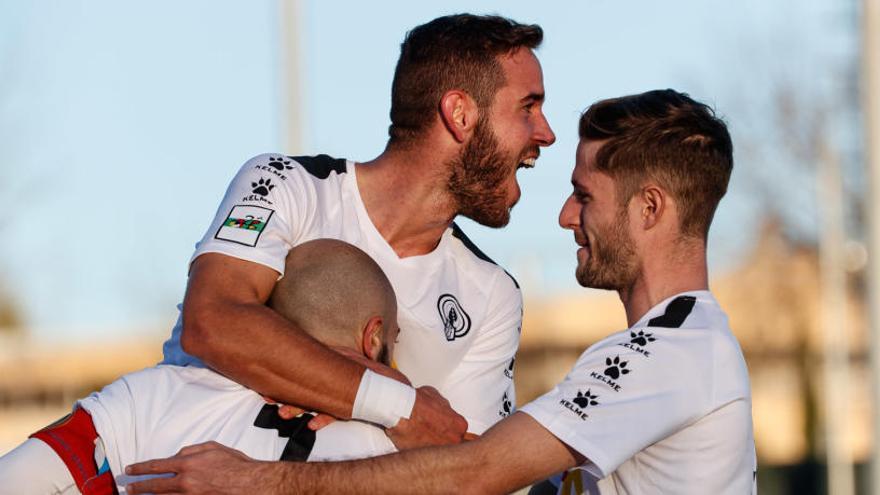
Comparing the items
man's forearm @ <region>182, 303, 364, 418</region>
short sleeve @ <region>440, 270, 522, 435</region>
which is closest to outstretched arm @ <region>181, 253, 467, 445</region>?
man's forearm @ <region>182, 303, 364, 418</region>

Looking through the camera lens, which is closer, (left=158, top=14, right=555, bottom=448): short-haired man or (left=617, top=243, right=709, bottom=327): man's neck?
(left=617, top=243, right=709, bottom=327): man's neck

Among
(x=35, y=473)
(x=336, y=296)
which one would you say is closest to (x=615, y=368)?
(x=336, y=296)

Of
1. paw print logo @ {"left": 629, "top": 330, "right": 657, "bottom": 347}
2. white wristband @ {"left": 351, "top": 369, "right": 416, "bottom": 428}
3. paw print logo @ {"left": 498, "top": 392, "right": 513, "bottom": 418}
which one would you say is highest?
paw print logo @ {"left": 629, "top": 330, "right": 657, "bottom": 347}

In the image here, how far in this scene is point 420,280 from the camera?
18.0 ft

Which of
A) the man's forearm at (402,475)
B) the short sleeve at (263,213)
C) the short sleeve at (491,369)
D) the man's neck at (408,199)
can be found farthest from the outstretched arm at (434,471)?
the man's neck at (408,199)

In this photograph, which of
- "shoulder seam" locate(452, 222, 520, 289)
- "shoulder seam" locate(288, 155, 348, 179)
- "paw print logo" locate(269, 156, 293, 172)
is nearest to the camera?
"paw print logo" locate(269, 156, 293, 172)

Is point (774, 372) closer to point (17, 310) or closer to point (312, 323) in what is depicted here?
point (17, 310)

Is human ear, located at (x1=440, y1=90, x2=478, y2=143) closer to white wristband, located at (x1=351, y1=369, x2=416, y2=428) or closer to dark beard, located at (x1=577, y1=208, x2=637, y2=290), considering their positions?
dark beard, located at (x1=577, y1=208, x2=637, y2=290)

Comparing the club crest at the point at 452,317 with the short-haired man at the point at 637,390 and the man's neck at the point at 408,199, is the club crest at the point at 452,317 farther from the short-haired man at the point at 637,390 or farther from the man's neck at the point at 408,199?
the short-haired man at the point at 637,390

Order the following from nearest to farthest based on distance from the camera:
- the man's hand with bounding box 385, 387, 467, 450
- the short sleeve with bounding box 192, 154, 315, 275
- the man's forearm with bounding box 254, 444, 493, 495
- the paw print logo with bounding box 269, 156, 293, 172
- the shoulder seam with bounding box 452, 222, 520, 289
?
the man's forearm with bounding box 254, 444, 493, 495, the man's hand with bounding box 385, 387, 467, 450, the short sleeve with bounding box 192, 154, 315, 275, the paw print logo with bounding box 269, 156, 293, 172, the shoulder seam with bounding box 452, 222, 520, 289

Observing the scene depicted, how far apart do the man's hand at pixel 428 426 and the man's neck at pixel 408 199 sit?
0.85m

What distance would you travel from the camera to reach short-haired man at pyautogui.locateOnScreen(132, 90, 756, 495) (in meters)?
4.11

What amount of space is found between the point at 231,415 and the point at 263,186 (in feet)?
2.97

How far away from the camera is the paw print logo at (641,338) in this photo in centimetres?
419
